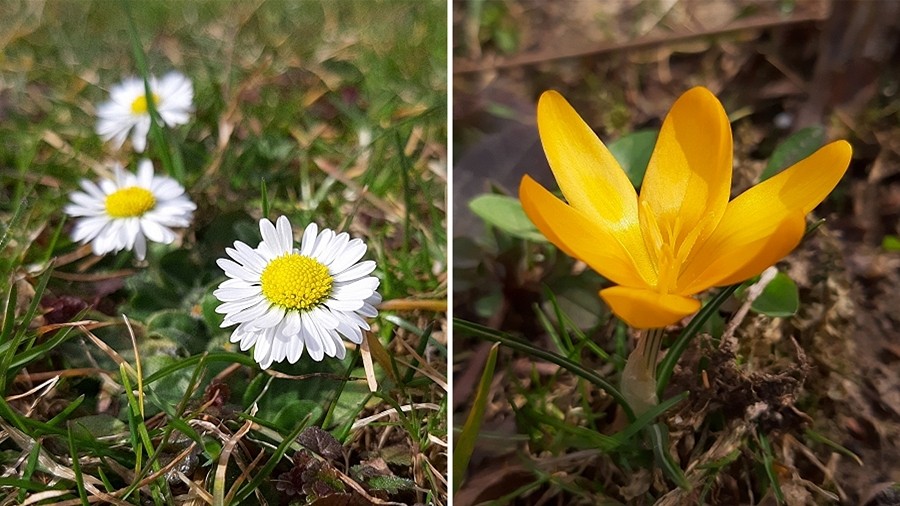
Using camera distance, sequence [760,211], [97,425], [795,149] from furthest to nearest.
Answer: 1. [795,149]
2. [97,425]
3. [760,211]

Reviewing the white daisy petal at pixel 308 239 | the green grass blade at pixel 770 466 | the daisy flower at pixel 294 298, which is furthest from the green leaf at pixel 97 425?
the green grass blade at pixel 770 466

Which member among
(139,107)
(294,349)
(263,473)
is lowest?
(263,473)

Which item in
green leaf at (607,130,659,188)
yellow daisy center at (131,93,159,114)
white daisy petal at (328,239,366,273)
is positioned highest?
yellow daisy center at (131,93,159,114)

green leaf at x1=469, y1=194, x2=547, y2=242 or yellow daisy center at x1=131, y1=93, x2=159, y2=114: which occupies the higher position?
yellow daisy center at x1=131, y1=93, x2=159, y2=114

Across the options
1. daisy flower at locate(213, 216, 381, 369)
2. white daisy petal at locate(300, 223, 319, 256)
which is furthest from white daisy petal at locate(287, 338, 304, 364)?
white daisy petal at locate(300, 223, 319, 256)

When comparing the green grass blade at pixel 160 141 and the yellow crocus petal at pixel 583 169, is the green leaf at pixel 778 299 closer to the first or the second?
the yellow crocus petal at pixel 583 169

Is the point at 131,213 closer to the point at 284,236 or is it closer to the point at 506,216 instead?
the point at 284,236

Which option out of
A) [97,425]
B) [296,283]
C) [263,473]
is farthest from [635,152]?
[97,425]

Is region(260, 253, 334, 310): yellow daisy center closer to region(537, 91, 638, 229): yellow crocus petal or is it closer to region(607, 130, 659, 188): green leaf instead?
region(537, 91, 638, 229): yellow crocus petal

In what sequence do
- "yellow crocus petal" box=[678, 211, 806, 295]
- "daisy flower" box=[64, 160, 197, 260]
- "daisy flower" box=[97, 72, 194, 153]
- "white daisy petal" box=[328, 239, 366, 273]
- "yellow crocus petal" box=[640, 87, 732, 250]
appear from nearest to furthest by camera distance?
1. "yellow crocus petal" box=[678, 211, 806, 295]
2. "yellow crocus petal" box=[640, 87, 732, 250]
3. "white daisy petal" box=[328, 239, 366, 273]
4. "daisy flower" box=[64, 160, 197, 260]
5. "daisy flower" box=[97, 72, 194, 153]
